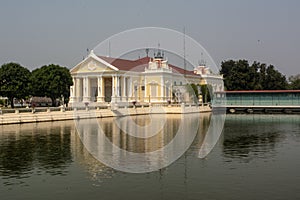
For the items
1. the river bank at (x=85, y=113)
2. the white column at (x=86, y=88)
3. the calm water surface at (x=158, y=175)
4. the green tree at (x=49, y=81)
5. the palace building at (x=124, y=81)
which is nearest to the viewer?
the calm water surface at (x=158, y=175)

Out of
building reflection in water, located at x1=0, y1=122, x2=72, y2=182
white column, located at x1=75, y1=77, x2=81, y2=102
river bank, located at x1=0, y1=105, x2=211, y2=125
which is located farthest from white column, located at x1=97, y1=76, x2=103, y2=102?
building reflection in water, located at x1=0, y1=122, x2=72, y2=182

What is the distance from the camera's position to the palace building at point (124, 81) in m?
65.5

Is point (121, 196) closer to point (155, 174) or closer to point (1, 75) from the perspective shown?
point (155, 174)

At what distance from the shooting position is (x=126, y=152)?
18.4 meters

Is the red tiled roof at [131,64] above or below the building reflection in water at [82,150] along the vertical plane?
above

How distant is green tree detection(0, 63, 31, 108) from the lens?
154ft

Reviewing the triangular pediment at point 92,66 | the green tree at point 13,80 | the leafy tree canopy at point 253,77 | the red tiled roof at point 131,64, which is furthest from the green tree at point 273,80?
the green tree at point 13,80

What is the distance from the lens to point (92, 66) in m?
66.8

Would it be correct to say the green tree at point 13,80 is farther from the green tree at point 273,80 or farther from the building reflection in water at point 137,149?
the green tree at point 273,80

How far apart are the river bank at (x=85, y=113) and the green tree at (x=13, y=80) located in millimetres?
9174

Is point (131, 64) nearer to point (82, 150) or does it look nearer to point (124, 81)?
point (124, 81)

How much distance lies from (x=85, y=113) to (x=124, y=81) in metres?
23.7

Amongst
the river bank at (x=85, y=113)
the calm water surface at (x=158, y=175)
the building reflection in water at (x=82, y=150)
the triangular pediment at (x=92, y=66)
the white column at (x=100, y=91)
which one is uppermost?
the triangular pediment at (x=92, y=66)

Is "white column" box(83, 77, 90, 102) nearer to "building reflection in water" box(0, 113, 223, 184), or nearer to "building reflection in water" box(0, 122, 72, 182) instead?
"building reflection in water" box(0, 113, 223, 184)
